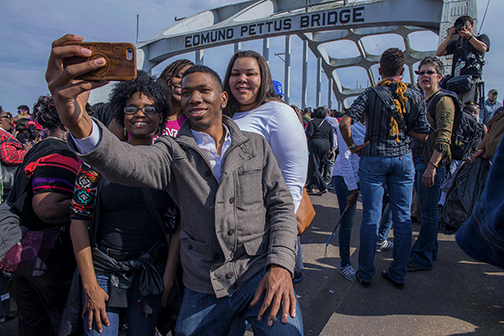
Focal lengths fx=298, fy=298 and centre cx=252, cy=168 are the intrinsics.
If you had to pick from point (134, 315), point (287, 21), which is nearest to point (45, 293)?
point (134, 315)

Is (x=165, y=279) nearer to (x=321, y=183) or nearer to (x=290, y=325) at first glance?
(x=290, y=325)

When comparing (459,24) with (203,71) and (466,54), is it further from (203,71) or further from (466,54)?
(203,71)

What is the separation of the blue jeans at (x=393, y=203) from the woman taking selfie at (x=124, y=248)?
1855 millimetres

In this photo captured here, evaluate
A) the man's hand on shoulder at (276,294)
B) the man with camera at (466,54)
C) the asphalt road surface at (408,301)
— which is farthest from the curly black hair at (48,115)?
the man with camera at (466,54)

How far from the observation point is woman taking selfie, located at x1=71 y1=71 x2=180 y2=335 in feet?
5.10

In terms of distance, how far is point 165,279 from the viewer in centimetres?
170

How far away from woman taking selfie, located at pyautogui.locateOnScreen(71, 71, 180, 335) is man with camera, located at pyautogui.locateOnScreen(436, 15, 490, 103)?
4758mm

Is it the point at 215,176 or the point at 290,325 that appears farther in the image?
the point at 215,176

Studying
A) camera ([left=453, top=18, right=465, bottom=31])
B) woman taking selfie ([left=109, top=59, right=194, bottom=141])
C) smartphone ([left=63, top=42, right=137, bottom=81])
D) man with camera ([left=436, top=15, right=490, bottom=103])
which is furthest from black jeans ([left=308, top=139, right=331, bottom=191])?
smartphone ([left=63, top=42, right=137, bottom=81])

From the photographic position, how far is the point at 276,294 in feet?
4.33

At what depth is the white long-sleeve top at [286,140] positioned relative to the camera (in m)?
1.77

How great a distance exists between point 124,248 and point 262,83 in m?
1.33

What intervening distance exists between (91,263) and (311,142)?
6.64 meters

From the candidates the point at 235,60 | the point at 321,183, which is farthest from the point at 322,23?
the point at 235,60
